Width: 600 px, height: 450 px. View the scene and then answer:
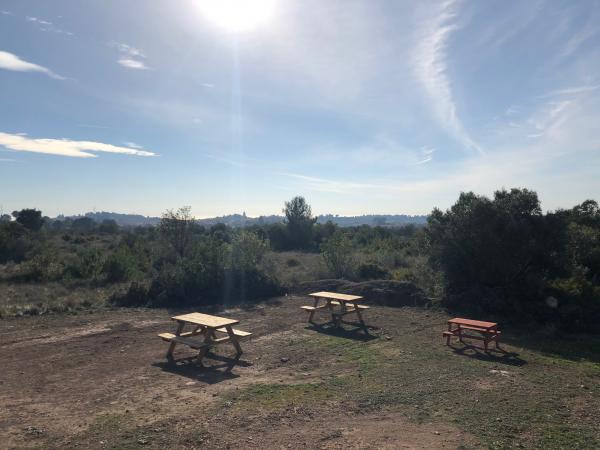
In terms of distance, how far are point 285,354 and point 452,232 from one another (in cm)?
662

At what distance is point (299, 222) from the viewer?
116 feet

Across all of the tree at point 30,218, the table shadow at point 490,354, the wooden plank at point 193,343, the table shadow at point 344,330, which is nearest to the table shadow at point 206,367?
the wooden plank at point 193,343

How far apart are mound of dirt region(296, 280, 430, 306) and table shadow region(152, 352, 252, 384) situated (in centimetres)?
637

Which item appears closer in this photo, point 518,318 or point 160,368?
point 160,368

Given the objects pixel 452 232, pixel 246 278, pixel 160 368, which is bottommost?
pixel 160 368

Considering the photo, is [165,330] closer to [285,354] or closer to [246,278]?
[285,354]

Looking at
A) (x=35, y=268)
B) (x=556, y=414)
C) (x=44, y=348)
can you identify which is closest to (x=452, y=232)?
(x=556, y=414)

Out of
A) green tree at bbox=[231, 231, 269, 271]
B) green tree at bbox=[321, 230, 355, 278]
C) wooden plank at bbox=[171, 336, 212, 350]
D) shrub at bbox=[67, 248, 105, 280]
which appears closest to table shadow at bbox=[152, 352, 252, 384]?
wooden plank at bbox=[171, 336, 212, 350]

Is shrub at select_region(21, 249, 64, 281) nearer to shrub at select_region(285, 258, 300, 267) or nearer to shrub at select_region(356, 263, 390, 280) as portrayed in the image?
shrub at select_region(285, 258, 300, 267)

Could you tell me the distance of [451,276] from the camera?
12516 mm

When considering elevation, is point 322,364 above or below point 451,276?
below

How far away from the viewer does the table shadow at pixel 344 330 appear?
957 cm

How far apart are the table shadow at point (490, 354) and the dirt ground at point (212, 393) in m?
0.28

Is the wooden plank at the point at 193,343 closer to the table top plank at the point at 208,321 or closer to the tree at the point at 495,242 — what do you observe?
the table top plank at the point at 208,321
